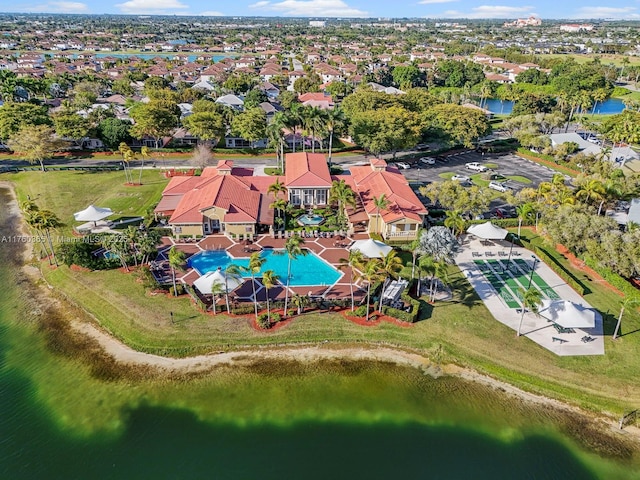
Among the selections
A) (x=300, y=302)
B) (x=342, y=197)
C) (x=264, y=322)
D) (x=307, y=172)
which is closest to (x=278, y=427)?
(x=264, y=322)

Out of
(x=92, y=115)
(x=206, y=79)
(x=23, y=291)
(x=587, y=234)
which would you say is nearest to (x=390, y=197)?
(x=587, y=234)

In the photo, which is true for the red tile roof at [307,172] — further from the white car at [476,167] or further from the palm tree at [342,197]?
the white car at [476,167]

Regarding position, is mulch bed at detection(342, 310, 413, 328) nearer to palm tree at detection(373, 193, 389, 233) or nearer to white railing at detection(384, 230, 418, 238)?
white railing at detection(384, 230, 418, 238)

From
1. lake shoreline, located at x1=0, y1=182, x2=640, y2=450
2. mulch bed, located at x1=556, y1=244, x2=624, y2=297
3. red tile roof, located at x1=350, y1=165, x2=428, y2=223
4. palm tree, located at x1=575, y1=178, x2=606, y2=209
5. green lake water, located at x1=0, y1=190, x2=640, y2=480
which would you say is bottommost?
green lake water, located at x1=0, y1=190, x2=640, y2=480

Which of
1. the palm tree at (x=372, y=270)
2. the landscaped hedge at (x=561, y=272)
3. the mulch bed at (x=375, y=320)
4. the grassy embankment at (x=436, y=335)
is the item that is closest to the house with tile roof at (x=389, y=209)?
the grassy embankment at (x=436, y=335)

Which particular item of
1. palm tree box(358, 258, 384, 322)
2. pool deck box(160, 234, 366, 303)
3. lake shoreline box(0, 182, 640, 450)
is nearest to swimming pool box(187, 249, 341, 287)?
pool deck box(160, 234, 366, 303)

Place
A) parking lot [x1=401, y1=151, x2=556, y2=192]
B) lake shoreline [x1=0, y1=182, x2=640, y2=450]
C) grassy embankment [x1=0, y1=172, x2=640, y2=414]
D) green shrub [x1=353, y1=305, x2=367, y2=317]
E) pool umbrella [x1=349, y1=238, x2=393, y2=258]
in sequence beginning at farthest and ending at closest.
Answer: parking lot [x1=401, y1=151, x2=556, y2=192] < pool umbrella [x1=349, y1=238, x2=393, y2=258] < green shrub [x1=353, y1=305, x2=367, y2=317] < lake shoreline [x1=0, y1=182, x2=640, y2=450] < grassy embankment [x1=0, y1=172, x2=640, y2=414]

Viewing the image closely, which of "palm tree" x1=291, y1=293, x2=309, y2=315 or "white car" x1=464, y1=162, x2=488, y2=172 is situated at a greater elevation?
"white car" x1=464, y1=162, x2=488, y2=172

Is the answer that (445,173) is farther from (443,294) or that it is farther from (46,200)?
(46,200)
